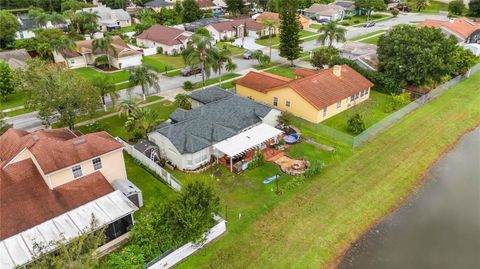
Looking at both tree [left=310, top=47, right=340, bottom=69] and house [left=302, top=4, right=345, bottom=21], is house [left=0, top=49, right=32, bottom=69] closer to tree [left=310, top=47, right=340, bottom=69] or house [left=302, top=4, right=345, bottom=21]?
tree [left=310, top=47, right=340, bottom=69]

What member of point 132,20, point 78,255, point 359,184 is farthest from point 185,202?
point 132,20

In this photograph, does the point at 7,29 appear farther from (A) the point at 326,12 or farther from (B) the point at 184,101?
(A) the point at 326,12

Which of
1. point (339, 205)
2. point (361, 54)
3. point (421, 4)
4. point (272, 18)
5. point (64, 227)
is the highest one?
point (272, 18)

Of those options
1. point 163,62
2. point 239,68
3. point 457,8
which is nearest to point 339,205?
point 239,68

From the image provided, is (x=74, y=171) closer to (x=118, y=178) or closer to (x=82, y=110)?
(x=118, y=178)

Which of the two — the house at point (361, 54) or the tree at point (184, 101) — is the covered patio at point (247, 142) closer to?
the tree at point (184, 101)

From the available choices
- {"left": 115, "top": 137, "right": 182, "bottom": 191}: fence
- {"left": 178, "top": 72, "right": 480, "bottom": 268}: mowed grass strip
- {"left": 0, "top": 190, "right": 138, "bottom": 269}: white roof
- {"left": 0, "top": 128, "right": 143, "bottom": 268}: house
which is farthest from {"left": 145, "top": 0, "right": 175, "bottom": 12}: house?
{"left": 0, "top": 190, "right": 138, "bottom": 269}: white roof
